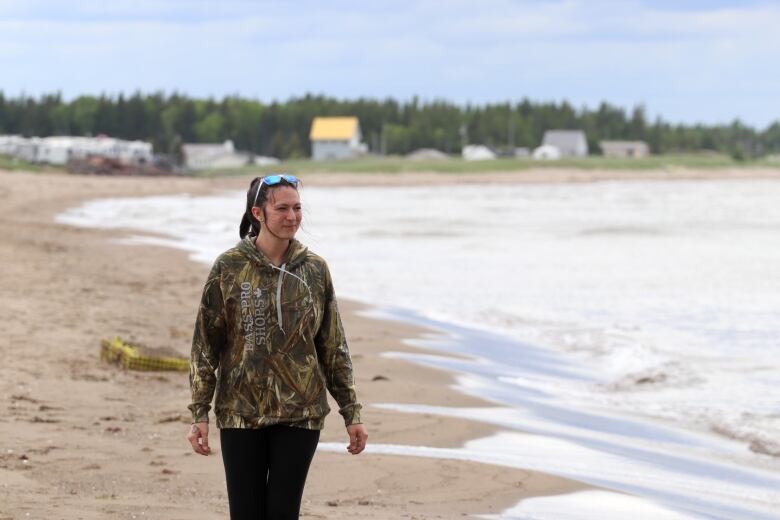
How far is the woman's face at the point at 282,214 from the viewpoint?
4172 millimetres

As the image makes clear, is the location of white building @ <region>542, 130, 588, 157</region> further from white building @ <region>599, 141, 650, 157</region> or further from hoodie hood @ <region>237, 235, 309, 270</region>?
hoodie hood @ <region>237, 235, 309, 270</region>

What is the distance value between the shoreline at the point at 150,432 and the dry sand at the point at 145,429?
0.01m

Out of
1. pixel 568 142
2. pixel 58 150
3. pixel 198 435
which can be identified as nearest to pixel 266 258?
pixel 198 435

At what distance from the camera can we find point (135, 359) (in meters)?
10.3

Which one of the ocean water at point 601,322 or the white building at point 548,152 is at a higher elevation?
the ocean water at point 601,322

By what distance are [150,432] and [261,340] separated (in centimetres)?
408

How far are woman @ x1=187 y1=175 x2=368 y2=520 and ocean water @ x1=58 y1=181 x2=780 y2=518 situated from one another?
10.7ft

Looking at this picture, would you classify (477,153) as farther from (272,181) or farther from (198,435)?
(198,435)

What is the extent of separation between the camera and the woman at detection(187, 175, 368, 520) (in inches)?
163

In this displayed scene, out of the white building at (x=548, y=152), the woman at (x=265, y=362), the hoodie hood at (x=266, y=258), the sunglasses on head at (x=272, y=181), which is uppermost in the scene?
the sunglasses on head at (x=272, y=181)

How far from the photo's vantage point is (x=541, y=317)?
649 inches

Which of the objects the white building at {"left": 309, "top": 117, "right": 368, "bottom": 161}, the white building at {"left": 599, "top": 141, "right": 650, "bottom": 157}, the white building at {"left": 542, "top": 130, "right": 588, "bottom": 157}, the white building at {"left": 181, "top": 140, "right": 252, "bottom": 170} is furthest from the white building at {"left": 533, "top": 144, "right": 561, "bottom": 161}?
the white building at {"left": 181, "top": 140, "right": 252, "bottom": 170}

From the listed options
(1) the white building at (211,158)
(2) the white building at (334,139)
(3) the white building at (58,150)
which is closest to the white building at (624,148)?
(2) the white building at (334,139)

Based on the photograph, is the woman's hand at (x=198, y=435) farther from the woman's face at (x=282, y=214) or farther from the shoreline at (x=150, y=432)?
the shoreline at (x=150, y=432)
